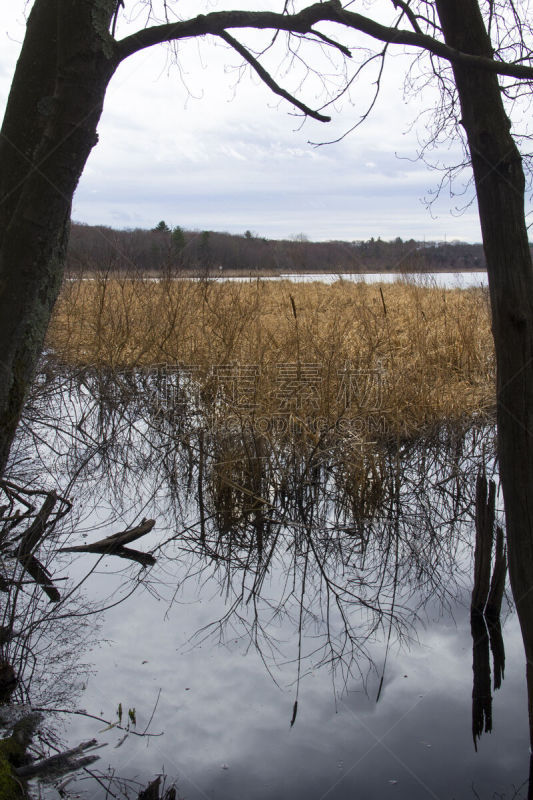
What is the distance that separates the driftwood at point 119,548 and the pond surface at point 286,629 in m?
0.05

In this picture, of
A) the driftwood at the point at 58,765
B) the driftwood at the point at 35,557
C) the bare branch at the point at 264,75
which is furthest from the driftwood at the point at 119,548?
the bare branch at the point at 264,75

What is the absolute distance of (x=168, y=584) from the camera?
4.00m

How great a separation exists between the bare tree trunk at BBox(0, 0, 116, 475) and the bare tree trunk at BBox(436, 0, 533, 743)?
54.1 inches

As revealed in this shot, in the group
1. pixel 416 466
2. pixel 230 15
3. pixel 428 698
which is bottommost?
pixel 428 698

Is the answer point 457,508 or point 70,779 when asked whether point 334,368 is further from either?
point 70,779

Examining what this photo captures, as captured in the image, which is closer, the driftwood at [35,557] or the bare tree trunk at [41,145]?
the bare tree trunk at [41,145]

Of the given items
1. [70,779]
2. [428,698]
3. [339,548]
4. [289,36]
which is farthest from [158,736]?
[289,36]

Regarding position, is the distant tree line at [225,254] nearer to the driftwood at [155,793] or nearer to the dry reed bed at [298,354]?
the dry reed bed at [298,354]

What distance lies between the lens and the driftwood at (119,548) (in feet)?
14.1

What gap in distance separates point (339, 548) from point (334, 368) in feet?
6.21

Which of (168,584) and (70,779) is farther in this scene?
(168,584)

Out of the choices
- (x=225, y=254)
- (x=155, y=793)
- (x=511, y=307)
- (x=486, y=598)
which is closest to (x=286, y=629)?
(x=486, y=598)

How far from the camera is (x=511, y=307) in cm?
252

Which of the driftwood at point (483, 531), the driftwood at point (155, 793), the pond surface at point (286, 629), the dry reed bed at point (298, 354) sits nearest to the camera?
the driftwood at point (155, 793)
